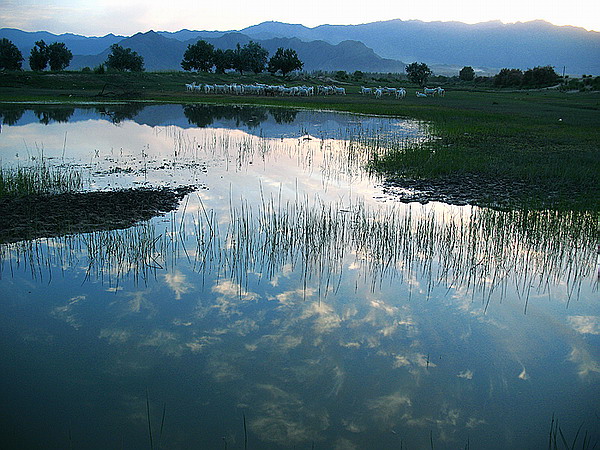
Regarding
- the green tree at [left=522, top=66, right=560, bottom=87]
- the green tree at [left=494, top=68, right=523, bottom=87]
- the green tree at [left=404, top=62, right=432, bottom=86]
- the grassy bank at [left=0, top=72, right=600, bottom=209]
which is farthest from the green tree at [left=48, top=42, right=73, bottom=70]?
the green tree at [left=522, top=66, right=560, bottom=87]

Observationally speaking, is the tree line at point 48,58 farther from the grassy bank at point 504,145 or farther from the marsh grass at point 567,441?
the marsh grass at point 567,441

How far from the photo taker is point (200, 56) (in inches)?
3214

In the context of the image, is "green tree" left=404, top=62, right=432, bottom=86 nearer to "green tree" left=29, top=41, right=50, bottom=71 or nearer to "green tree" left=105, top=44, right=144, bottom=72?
"green tree" left=105, top=44, right=144, bottom=72

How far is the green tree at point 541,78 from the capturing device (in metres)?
62.8

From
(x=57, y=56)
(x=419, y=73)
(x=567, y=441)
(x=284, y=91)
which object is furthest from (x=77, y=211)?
(x=57, y=56)

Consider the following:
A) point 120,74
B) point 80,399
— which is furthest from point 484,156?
point 120,74

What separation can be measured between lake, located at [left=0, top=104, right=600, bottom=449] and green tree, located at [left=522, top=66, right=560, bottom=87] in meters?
60.3

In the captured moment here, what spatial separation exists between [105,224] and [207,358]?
16.4 feet

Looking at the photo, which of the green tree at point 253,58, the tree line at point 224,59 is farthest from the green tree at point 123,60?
the green tree at point 253,58

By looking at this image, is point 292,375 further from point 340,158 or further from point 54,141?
point 54,141

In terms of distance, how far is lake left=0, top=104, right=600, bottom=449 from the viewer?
4.66 m

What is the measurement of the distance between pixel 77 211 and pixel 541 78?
66.2 metres

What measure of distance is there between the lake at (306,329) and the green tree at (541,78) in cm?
6032

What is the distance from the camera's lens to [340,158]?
684 inches
